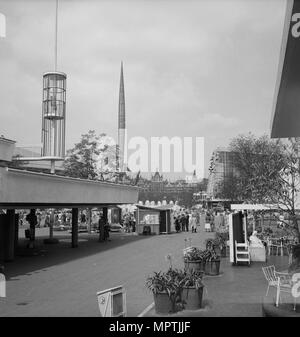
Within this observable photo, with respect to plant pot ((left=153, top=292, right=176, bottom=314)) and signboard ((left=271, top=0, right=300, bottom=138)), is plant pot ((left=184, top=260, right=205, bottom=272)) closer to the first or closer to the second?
plant pot ((left=153, top=292, right=176, bottom=314))

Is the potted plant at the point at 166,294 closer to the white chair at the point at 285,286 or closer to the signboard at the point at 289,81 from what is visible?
the white chair at the point at 285,286

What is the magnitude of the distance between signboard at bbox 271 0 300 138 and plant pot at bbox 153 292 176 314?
4.10 meters

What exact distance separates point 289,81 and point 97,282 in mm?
9515

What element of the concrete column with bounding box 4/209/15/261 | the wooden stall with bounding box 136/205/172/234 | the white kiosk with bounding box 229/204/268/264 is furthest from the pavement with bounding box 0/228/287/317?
the wooden stall with bounding box 136/205/172/234

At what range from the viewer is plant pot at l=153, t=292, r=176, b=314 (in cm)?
908

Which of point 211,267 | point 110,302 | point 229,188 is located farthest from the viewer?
point 229,188

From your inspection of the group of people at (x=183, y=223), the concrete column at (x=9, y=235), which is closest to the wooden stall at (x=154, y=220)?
the group of people at (x=183, y=223)

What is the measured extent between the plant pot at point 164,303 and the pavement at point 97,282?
0.26 meters

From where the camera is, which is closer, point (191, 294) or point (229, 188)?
point (191, 294)

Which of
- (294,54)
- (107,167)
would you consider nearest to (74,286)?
(294,54)

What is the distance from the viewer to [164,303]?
912 centimetres

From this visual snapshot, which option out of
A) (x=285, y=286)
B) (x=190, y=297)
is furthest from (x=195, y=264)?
(x=285, y=286)

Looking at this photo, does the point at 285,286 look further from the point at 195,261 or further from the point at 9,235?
the point at 9,235

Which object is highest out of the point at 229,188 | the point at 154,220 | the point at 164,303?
the point at 229,188
